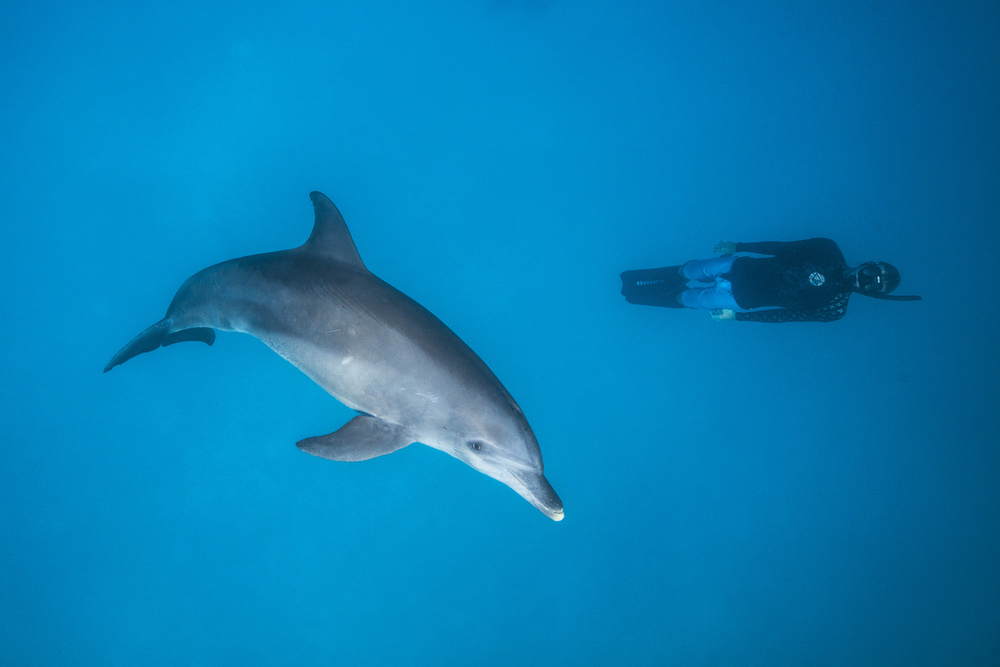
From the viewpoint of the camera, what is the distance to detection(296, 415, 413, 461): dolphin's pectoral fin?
9.35ft

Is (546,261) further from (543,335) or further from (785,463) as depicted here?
(785,463)

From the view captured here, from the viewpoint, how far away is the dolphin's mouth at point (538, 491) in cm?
252

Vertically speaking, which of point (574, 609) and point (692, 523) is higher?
point (692, 523)

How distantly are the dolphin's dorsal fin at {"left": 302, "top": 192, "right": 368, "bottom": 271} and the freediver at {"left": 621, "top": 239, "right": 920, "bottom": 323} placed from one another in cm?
420

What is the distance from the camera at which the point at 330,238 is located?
10.0ft

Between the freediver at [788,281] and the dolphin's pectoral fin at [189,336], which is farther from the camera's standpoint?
the freediver at [788,281]

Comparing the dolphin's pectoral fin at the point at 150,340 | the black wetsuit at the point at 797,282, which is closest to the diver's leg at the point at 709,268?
the black wetsuit at the point at 797,282

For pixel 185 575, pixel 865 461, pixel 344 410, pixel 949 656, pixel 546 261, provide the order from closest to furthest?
pixel 344 410 → pixel 185 575 → pixel 546 261 → pixel 865 461 → pixel 949 656

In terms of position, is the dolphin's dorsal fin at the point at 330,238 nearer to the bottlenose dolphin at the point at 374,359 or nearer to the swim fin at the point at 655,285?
the bottlenose dolphin at the point at 374,359

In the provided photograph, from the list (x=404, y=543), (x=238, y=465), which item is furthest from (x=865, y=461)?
(x=238, y=465)

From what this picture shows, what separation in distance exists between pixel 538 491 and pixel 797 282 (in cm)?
378

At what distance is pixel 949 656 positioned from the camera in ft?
30.3

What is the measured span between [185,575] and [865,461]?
11498 millimetres

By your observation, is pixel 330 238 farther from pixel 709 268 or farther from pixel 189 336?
pixel 709 268
